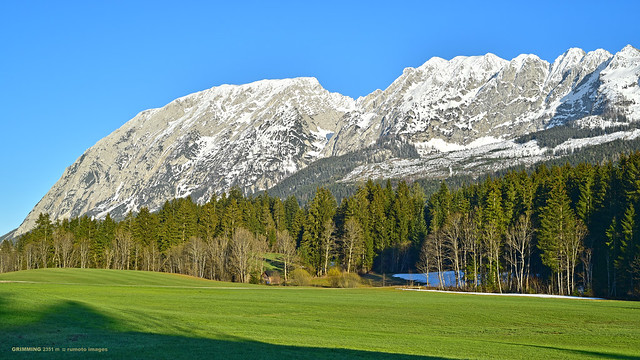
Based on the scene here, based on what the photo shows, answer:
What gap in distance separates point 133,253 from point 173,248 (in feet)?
39.3

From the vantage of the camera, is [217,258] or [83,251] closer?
[217,258]

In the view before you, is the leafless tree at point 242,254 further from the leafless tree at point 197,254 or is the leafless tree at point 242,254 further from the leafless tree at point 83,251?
the leafless tree at point 83,251

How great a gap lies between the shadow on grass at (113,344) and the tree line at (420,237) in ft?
210

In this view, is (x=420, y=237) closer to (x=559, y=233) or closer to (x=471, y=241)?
(x=471, y=241)

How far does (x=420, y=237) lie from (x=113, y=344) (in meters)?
111

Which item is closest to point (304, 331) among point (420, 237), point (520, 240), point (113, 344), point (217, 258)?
point (113, 344)

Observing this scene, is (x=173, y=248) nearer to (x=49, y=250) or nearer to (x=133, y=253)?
(x=133, y=253)

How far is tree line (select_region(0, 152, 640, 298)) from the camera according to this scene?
83688 mm

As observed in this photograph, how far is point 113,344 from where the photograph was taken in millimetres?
22703

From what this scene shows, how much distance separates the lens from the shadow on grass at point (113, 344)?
20734 mm

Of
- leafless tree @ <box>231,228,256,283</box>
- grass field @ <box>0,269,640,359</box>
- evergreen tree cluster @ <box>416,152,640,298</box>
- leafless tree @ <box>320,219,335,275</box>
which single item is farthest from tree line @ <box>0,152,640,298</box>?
grass field @ <box>0,269,640,359</box>

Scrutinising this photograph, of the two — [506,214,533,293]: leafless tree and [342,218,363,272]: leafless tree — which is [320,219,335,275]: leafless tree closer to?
[342,218,363,272]: leafless tree

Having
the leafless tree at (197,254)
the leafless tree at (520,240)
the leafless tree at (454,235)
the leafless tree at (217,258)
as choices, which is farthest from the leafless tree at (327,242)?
the leafless tree at (520,240)

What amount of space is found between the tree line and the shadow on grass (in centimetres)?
6411
